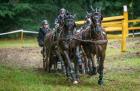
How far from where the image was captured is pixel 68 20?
54.1ft

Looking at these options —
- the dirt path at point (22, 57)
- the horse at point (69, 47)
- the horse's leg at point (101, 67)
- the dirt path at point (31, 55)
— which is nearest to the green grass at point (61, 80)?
the horse's leg at point (101, 67)

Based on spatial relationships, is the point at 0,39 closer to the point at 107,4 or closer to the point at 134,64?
the point at 107,4

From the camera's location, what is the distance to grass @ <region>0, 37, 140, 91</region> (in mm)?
15273

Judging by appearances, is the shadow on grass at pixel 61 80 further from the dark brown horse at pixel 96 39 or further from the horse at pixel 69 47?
the dark brown horse at pixel 96 39

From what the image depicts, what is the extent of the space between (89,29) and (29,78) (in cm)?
269

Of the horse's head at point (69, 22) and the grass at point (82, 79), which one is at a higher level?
the horse's head at point (69, 22)

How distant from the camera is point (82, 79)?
17.6 metres

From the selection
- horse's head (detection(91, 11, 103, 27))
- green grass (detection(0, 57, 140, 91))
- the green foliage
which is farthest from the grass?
the green foliage

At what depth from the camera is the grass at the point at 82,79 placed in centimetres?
1527

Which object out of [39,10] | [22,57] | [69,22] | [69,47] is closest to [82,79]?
[69,47]

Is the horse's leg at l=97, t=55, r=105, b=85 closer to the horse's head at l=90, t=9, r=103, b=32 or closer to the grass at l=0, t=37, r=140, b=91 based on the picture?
the grass at l=0, t=37, r=140, b=91

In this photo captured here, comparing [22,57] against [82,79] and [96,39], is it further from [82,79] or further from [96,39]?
[96,39]

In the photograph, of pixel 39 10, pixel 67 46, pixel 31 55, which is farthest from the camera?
pixel 39 10

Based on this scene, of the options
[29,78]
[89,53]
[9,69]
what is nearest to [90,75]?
[89,53]
